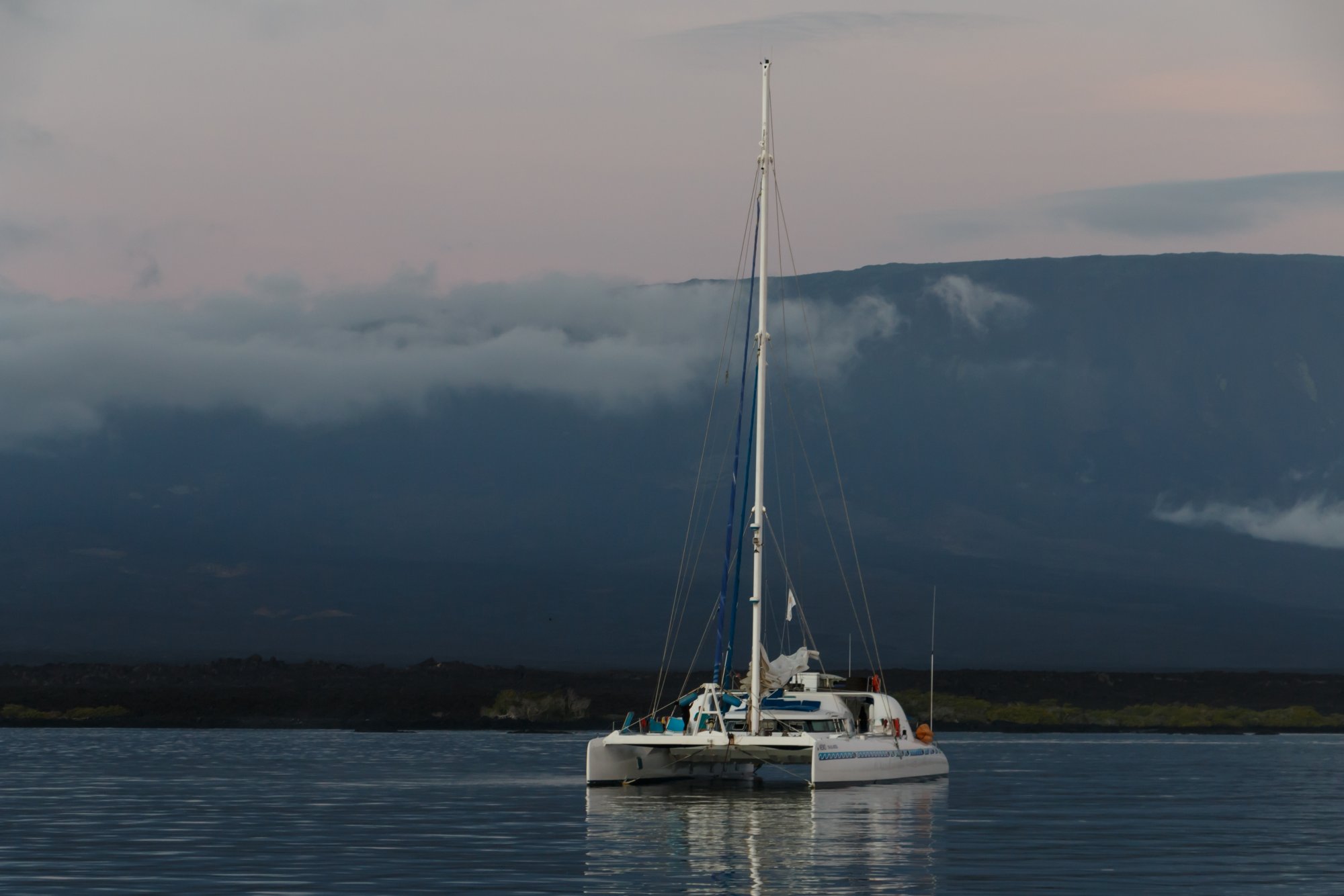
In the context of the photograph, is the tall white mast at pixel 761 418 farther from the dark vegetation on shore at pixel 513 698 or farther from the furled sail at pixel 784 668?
the dark vegetation on shore at pixel 513 698

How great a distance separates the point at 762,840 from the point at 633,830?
2875 mm

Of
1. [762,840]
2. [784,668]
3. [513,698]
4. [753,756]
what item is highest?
[513,698]

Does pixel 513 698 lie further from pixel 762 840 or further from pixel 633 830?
pixel 762 840

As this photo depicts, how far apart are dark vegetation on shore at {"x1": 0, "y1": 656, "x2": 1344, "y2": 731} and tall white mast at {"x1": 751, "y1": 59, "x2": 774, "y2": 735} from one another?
57.1m

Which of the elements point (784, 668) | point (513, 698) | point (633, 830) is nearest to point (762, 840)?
point (633, 830)

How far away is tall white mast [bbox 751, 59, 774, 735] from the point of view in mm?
54594

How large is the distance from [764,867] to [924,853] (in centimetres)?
388

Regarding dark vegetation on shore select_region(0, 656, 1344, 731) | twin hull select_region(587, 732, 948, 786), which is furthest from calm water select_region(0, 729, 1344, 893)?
dark vegetation on shore select_region(0, 656, 1344, 731)

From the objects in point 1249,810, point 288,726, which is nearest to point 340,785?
point 1249,810

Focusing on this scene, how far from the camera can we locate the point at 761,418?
2213 inches

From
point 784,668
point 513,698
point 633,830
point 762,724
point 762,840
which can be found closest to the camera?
point 762,840

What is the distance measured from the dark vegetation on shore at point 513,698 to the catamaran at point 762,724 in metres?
52.5

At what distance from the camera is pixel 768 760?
55.8 metres

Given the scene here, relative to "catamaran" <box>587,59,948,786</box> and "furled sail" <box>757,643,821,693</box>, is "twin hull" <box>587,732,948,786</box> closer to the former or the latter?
"catamaran" <box>587,59,948,786</box>
